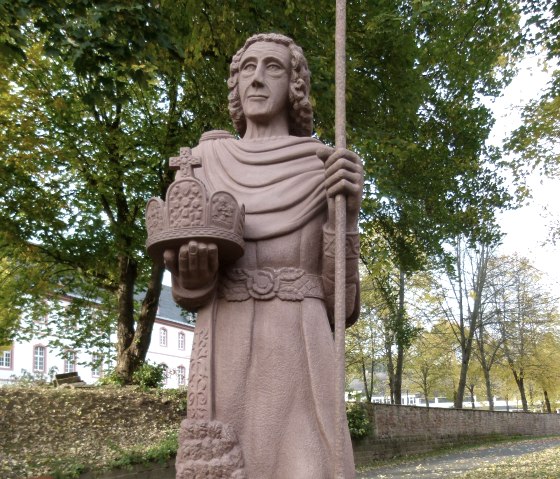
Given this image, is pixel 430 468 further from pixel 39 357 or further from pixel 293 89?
pixel 39 357

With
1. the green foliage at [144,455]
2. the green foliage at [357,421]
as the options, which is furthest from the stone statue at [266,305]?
the green foliage at [357,421]

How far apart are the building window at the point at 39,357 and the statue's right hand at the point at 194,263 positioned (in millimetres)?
38643

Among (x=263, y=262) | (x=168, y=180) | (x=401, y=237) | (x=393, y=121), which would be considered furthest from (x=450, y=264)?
(x=263, y=262)

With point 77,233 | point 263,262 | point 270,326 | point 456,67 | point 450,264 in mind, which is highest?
point 456,67

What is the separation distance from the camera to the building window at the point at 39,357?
38.8 metres

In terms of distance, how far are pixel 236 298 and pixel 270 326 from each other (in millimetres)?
219

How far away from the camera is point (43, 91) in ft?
50.2

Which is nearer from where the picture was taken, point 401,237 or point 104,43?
point 104,43

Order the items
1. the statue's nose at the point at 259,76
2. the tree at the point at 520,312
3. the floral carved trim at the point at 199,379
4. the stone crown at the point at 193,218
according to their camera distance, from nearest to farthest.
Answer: the stone crown at the point at 193,218, the floral carved trim at the point at 199,379, the statue's nose at the point at 259,76, the tree at the point at 520,312

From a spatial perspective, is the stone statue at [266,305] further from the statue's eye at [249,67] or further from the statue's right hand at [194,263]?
the statue's eye at [249,67]

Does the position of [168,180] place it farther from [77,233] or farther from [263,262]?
[263,262]

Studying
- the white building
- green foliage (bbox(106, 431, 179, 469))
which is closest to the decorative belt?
green foliage (bbox(106, 431, 179, 469))

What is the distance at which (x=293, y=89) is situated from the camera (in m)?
3.76

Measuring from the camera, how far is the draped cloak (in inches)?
119
